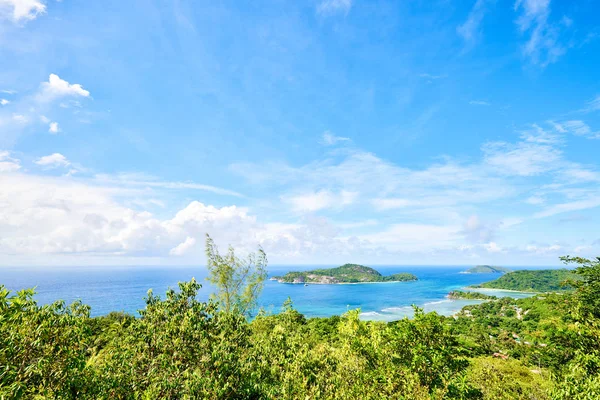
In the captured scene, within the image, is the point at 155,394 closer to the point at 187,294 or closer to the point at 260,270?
the point at 187,294

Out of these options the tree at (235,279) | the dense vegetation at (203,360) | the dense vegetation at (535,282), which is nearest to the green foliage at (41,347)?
the dense vegetation at (203,360)

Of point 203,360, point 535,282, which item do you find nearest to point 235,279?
point 203,360

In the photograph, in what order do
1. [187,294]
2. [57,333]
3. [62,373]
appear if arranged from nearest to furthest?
[62,373] < [57,333] < [187,294]

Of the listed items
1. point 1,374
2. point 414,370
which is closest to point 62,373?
point 1,374

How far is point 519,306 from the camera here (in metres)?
104

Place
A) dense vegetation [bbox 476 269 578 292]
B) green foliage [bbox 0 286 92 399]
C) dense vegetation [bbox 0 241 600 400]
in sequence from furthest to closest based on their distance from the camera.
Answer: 1. dense vegetation [bbox 476 269 578 292]
2. dense vegetation [bbox 0 241 600 400]
3. green foliage [bbox 0 286 92 399]

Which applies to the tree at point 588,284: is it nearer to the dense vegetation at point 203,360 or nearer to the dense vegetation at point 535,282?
the dense vegetation at point 203,360

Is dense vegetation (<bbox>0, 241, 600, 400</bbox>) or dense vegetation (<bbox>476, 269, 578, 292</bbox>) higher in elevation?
dense vegetation (<bbox>0, 241, 600, 400</bbox>)

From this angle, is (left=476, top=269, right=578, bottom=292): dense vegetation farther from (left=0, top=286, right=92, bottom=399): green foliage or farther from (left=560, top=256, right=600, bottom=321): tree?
(left=0, top=286, right=92, bottom=399): green foliage

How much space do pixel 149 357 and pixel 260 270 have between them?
77.5ft

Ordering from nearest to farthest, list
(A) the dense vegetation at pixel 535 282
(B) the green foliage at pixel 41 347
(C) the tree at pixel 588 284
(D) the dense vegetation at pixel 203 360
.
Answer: (B) the green foliage at pixel 41 347, (D) the dense vegetation at pixel 203 360, (C) the tree at pixel 588 284, (A) the dense vegetation at pixel 535 282

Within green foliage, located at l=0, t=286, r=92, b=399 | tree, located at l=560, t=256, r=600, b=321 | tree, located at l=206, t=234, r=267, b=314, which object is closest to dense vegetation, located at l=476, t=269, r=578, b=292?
tree, located at l=560, t=256, r=600, b=321

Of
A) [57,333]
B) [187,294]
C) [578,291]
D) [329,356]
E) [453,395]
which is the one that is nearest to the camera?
[57,333]

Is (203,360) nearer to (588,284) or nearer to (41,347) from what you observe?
(41,347)
